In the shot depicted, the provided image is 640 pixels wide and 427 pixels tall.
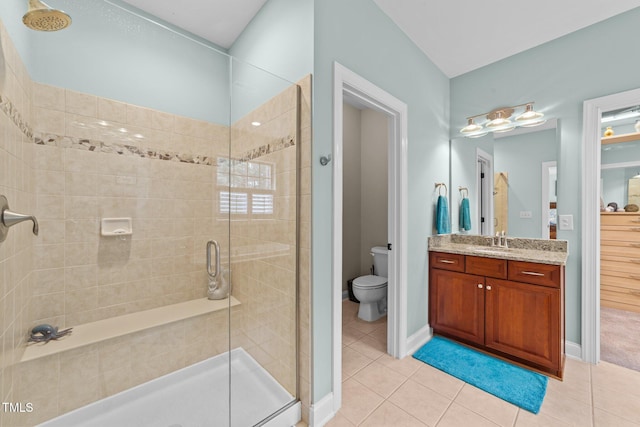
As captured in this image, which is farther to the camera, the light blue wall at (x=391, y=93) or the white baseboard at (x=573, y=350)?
the white baseboard at (x=573, y=350)

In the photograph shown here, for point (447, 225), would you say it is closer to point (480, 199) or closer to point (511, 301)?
point (480, 199)

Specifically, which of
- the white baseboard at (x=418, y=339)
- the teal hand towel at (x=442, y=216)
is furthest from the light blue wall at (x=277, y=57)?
the white baseboard at (x=418, y=339)

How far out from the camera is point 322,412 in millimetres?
1501

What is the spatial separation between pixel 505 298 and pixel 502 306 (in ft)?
0.24

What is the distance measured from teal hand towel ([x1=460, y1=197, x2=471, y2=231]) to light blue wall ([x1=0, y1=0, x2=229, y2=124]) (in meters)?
2.48

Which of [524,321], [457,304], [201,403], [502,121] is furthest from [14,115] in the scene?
[502,121]

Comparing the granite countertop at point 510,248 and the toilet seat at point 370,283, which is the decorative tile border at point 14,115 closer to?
the toilet seat at point 370,283

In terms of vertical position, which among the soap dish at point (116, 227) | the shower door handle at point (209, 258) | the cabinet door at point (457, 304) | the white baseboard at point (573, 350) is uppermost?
the soap dish at point (116, 227)

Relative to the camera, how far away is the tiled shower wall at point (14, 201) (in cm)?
101

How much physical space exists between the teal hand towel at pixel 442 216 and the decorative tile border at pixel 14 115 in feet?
9.64

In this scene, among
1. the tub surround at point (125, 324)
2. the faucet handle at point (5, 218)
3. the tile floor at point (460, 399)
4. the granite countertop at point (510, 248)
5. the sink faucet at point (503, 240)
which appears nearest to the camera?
the faucet handle at point (5, 218)

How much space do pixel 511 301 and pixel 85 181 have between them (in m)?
3.16

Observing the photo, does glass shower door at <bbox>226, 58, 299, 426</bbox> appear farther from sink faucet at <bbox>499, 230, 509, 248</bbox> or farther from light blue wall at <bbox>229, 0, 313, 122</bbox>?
sink faucet at <bbox>499, 230, 509, 248</bbox>

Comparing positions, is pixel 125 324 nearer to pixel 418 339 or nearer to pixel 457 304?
pixel 418 339
